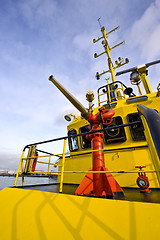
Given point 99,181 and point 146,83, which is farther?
point 146,83

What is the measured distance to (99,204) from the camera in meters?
1.57

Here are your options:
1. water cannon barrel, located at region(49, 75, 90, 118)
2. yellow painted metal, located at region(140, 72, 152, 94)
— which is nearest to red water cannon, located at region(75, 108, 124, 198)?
water cannon barrel, located at region(49, 75, 90, 118)

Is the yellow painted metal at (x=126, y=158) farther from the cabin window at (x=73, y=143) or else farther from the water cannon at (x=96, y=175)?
the water cannon at (x=96, y=175)

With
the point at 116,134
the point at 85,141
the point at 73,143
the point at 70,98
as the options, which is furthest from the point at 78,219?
the point at 73,143

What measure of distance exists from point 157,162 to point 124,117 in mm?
3486

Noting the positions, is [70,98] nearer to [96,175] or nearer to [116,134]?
[96,175]

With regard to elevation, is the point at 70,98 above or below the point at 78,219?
above

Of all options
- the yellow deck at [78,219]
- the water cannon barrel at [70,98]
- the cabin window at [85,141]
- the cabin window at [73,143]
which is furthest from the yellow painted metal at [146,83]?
the yellow deck at [78,219]

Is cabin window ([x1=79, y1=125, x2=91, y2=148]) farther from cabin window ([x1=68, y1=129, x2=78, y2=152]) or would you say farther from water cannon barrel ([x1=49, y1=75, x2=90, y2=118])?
water cannon barrel ([x1=49, y1=75, x2=90, y2=118])

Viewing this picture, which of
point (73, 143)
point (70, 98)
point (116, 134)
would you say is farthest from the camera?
point (73, 143)

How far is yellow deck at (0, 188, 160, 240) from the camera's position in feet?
4.03

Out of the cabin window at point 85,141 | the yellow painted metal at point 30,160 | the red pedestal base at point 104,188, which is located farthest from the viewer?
the cabin window at point 85,141

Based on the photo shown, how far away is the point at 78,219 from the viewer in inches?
58.6

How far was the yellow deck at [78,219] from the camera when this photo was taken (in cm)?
123
